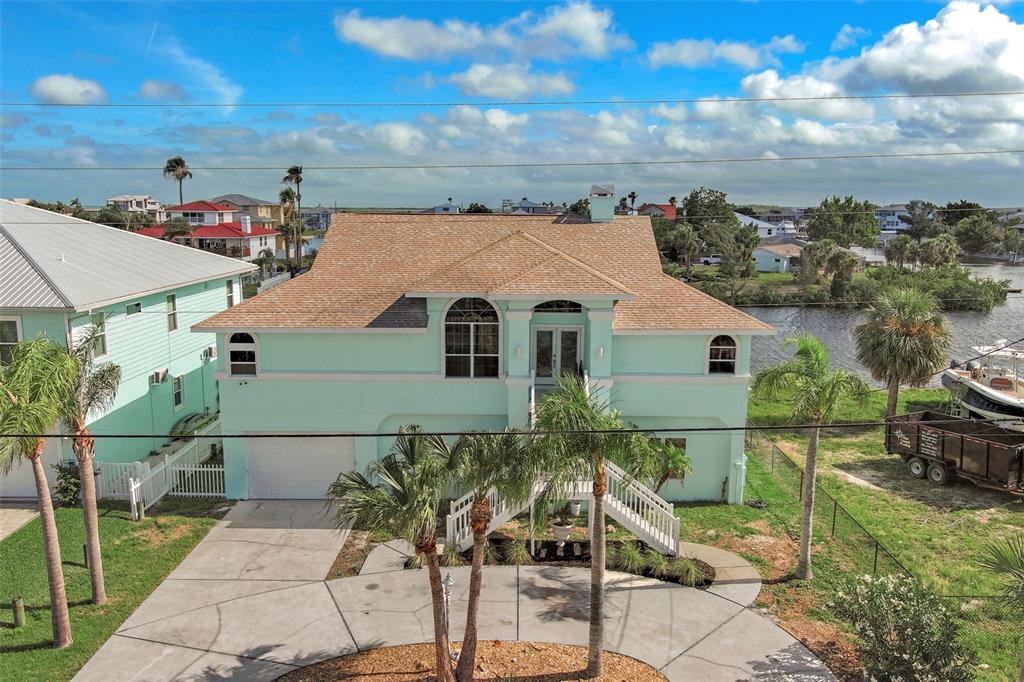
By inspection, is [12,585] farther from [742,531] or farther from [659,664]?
[742,531]

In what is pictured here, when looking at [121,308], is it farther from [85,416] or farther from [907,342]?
[907,342]

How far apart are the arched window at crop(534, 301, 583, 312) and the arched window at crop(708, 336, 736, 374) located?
3782mm

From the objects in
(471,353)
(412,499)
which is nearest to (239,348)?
(471,353)

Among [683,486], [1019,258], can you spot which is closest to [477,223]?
[683,486]

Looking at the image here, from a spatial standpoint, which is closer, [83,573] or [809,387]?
[809,387]

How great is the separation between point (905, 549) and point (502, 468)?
12.3m

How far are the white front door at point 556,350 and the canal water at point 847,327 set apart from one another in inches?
777

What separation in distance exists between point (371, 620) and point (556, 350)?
30.7 ft

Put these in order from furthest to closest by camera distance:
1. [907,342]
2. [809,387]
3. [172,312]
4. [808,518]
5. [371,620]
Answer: [907,342]
[172,312]
[808,518]
[809,387]
[371,620]

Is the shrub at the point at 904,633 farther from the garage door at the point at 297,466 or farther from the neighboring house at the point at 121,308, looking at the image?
the neighboring house at the point at 121,308

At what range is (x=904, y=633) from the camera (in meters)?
11.1

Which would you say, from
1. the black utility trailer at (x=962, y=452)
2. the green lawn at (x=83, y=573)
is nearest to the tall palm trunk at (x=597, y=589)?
the green lawn at (x=83, y=573)

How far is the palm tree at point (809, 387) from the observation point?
597 inches

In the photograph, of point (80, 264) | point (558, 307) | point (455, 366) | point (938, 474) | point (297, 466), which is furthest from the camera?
point (80, 264)
